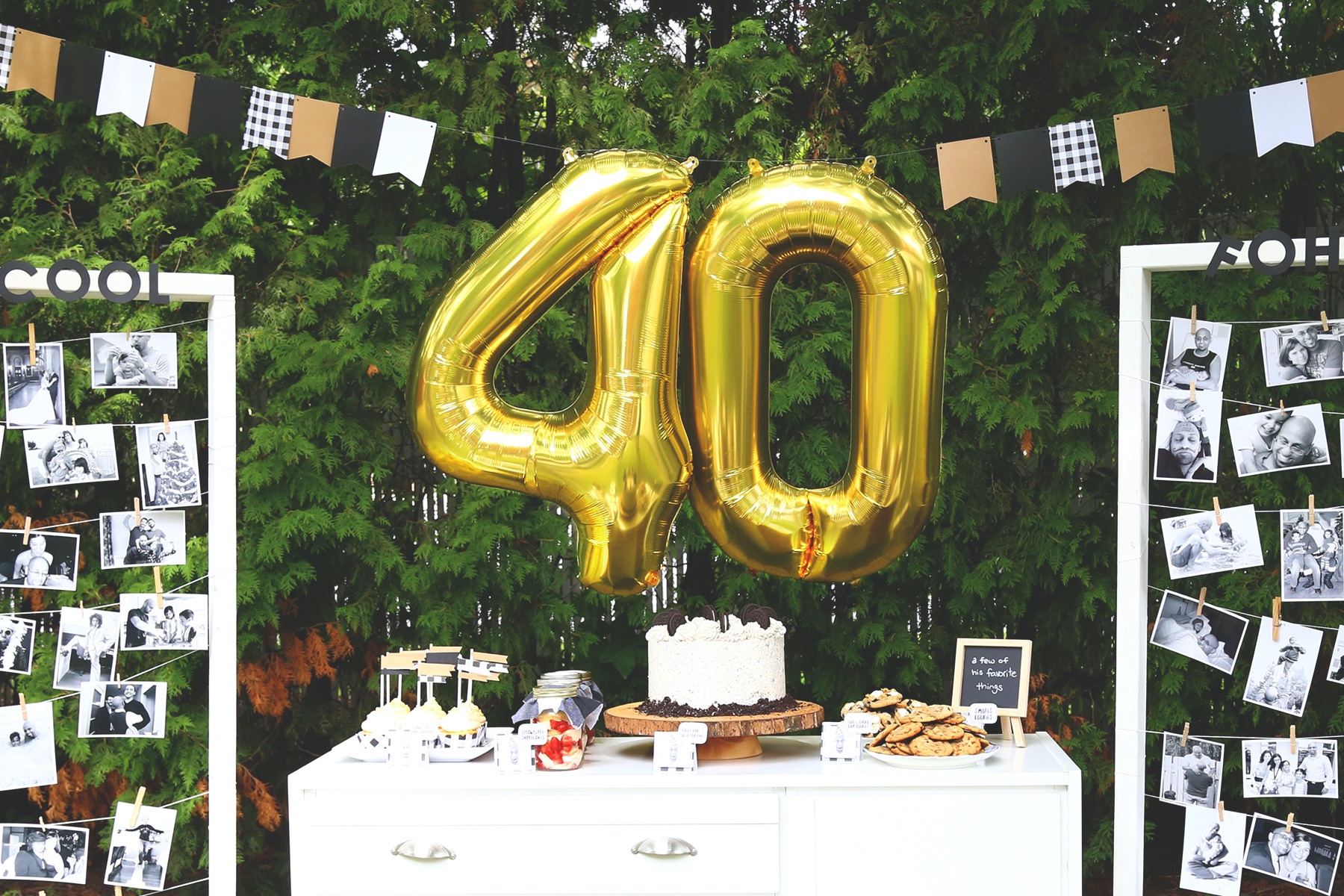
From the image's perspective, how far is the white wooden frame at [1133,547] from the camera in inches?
101

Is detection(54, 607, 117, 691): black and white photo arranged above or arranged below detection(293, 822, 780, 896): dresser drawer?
above

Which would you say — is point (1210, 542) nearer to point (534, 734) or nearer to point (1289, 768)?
point (1289, 768)

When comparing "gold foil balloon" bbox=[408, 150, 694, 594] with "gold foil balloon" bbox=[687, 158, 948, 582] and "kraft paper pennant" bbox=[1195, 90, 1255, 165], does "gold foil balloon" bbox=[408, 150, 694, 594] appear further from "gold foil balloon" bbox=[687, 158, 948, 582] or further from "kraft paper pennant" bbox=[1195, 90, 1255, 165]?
"kraft paper pennant" bbox=[1195, 90, 1255, 165]

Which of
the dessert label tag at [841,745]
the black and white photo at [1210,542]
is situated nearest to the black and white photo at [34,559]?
the dessert label tag at [841,745]

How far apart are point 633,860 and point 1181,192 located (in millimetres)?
2443

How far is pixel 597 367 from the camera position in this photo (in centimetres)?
267

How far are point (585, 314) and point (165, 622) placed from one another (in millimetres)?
1559

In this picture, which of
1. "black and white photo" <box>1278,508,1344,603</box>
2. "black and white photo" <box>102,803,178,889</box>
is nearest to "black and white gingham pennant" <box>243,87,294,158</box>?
"black and white photo" <box>102,803,178,889</box>

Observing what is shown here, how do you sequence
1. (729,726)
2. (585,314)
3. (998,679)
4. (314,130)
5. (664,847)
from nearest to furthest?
(664,847), (729,726), (998,679), (314,130), (585,314)

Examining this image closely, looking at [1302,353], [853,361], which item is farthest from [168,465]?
[1302,353]

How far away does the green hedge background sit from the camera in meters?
3.45

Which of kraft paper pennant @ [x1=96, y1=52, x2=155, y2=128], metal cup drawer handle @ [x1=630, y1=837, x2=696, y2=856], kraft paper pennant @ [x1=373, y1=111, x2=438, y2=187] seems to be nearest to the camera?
metal cup drawer handle @ [x1=630, y1=837, x2=696, y2=856]

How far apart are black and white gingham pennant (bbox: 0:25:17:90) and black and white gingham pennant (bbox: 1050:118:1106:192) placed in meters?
2.44

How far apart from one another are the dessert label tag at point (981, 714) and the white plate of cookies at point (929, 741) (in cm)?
3
